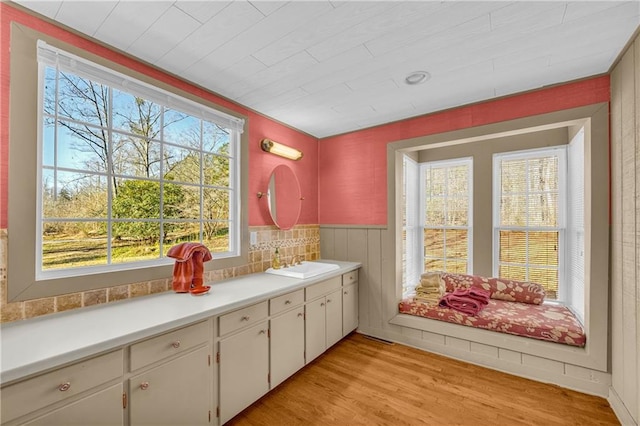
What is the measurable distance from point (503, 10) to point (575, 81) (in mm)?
1248

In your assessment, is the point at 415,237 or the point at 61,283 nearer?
the point at 61,283

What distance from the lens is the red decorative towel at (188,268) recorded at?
1858 mm

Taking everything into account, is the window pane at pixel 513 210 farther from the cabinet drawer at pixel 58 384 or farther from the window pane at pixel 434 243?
the cabinet drawer at pixel 58 384

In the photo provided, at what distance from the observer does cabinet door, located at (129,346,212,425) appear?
51.4 inches

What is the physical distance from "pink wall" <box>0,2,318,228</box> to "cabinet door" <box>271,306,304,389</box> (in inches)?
39.4

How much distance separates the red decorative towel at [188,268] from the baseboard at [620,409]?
287 centimetres

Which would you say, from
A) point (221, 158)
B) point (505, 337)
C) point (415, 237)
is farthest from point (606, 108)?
point (221, 158)

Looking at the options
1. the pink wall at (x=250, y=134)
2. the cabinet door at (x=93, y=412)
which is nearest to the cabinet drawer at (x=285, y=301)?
the pink wall at (x=250, y=134)

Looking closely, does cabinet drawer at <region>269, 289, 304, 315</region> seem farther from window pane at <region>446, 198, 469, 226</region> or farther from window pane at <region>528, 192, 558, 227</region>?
window pane at <region>528, 192, 558, 227</region>

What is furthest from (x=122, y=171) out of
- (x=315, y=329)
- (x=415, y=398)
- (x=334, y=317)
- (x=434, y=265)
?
(x=434, y=265)

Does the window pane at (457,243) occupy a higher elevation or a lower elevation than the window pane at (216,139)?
lower

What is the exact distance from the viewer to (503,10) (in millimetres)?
1425

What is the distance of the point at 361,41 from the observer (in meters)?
1.67

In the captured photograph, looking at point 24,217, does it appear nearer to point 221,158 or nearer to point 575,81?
point 221,158
